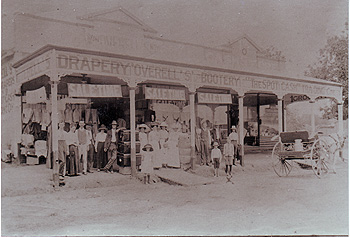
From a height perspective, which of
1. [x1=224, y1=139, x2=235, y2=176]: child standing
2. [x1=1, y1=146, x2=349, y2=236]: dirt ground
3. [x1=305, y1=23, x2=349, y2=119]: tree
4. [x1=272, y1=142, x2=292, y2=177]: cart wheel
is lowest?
[x1=1, y1=146, x2=349, y2=236]: dirt ground

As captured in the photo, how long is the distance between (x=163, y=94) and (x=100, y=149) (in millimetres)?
2051

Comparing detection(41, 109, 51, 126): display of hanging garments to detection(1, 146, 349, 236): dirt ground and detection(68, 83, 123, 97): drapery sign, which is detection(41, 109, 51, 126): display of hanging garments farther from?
detection(68, 83, 123, 97): drapery sign

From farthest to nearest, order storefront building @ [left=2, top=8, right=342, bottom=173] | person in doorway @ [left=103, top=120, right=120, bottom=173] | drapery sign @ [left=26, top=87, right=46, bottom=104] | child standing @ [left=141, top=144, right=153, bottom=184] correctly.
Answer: person in doorway @ [left=103, top=120, right=120, bottom=173] → child standing @ [left=141, top=144, right=153, bottom=184] → drapery sign @ [left=26, top=87, right=46, bottom=104] → storefront building @ [left=2, top=8, right=342, bottom=173]

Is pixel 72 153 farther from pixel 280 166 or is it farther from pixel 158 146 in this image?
pixel 280 166

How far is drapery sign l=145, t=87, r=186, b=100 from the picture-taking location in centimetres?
762

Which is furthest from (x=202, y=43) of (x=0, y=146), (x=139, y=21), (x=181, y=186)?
(x=0, y=146)

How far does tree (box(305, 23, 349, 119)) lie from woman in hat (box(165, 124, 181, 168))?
13.1 ft

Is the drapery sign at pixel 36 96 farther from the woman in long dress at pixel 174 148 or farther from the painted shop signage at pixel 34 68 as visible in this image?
the woman in long dress at pixel 174 148

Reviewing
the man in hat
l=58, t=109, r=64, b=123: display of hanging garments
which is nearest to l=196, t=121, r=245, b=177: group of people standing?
the man in hat

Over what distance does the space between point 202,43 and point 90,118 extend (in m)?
3.66

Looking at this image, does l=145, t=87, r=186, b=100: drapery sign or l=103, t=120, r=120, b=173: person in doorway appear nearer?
l=103, t=120, r=120, b=173: person in doorway

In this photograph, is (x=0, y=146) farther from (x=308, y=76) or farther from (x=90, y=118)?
(x=308, y=76)

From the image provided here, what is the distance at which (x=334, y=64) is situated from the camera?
27.2 ft

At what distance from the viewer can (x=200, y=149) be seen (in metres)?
8.74
